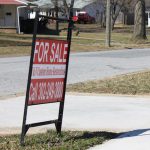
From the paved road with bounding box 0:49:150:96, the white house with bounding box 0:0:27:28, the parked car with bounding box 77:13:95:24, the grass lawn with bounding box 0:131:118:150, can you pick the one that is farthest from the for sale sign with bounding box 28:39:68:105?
the parked car with bounding box 77:13:95:24

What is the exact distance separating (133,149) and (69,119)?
2.56 meters

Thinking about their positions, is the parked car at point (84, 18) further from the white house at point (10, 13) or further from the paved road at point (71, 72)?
the paved road at point (71, 72)

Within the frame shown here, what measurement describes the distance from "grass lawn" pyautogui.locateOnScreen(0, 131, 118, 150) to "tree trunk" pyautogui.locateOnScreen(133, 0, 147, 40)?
34.7 meters

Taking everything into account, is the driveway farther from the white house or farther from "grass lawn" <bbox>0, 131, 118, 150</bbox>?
the white house

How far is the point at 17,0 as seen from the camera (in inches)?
2253

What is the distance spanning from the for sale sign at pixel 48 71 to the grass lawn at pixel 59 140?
0.54 metres

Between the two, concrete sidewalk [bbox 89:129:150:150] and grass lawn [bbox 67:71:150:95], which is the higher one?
concrete sidewalk [bbox 89:129:150:150]

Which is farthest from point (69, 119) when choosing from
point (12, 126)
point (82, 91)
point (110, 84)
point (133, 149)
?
Answer: point (110, 84)

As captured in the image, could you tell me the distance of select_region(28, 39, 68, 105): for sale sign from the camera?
7370 mm

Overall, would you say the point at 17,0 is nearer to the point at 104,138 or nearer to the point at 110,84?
the point at 110,84

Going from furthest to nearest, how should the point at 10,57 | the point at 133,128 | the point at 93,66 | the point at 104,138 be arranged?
the point at 10,57 → the point at 93,66 → the point at 133,128 → the point at 104,138

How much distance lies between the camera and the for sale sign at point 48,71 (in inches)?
290

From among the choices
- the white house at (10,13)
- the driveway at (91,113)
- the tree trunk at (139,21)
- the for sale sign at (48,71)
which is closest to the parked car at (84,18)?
the white house at (10,13)

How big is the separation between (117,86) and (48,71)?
276 inches
